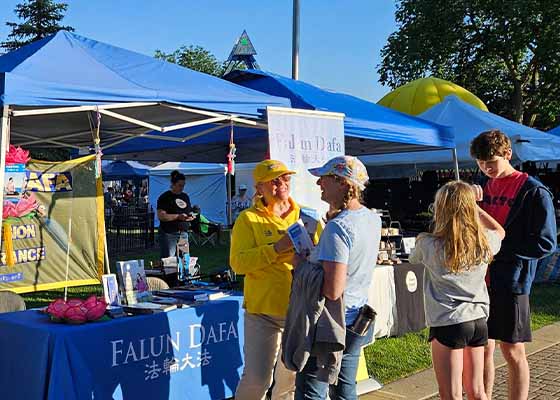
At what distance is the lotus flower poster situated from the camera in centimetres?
780

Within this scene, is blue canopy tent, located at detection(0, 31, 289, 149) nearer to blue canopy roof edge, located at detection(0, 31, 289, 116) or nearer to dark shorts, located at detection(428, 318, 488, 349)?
blue canopy roof edge, located at detection(0, 31, 289, 116)

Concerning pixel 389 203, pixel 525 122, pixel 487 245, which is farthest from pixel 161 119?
pixel 525 122

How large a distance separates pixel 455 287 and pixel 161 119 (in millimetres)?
3772

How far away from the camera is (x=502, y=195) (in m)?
3.47

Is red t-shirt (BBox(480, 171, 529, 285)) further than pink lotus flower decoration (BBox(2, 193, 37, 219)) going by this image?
No

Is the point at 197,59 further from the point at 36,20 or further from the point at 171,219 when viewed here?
the point at 171,219

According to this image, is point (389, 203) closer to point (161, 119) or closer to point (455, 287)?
point (161, 119)

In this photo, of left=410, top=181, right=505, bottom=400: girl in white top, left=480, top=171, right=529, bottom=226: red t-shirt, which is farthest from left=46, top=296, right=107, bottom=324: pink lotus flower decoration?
left=480, top=171, right=529, bottom=226: red t-shirt

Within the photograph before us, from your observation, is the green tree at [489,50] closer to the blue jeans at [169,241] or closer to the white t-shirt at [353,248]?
the blue jeans at [169,241]

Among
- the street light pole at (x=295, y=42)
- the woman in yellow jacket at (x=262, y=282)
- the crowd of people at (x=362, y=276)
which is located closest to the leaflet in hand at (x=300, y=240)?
the crowd of people at (x=362, y=276)

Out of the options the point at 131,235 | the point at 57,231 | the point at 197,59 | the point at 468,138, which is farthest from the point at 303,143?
the point at 197,59

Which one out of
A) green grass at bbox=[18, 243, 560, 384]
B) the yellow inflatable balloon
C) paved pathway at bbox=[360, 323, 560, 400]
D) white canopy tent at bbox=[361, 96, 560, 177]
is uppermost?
the yellow inflatable balloon

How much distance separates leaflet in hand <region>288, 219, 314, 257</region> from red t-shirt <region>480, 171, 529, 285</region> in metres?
1.22

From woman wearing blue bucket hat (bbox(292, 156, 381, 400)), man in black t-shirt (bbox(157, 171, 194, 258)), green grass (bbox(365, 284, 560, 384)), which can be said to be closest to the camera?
woman wearing blue bucket hat (bbox(292, 156, 381, 400))
